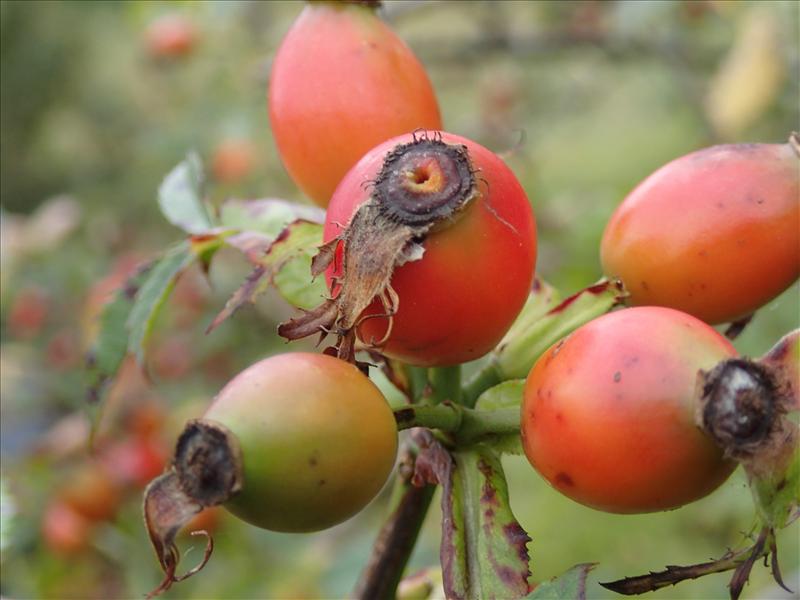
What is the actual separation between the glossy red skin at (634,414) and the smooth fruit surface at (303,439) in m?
0.17

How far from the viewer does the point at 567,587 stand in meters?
0.87

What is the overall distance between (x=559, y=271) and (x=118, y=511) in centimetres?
179

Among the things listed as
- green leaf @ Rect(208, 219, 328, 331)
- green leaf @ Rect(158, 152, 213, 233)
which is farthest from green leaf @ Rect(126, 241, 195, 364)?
green leaf @ Rect(208, 219, 328, 331)

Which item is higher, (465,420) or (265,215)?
(265,215)

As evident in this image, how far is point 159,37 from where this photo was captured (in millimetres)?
5246

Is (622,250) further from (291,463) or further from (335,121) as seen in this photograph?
(291,463)

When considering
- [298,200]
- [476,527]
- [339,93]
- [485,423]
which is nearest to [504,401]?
[485,423]

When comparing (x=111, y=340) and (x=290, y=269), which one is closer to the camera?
(x=290, y=269)

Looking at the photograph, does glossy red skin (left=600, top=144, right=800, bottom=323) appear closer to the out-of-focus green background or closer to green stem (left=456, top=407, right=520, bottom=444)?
green stem (left=456, top=407, right=520, bottom=444)

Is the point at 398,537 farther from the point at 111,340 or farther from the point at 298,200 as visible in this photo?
the point at 298,200

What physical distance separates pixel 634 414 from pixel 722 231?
35 centimetres

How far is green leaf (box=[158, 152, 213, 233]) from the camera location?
4.50ft

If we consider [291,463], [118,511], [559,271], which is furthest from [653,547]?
[291,463]

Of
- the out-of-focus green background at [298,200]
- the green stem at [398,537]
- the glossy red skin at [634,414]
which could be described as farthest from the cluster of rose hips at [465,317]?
the out-of-focus green background at [298,200]
